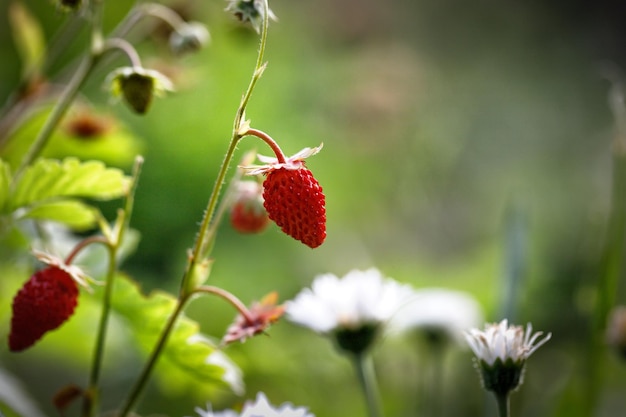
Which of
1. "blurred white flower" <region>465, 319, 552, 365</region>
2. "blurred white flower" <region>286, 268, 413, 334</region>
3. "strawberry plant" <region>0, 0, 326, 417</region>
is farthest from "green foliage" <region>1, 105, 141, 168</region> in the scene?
"blurred white flower" <region>465, 319, 552, 365</region>

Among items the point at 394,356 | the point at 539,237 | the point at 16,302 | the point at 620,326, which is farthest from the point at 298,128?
the point at 16,302

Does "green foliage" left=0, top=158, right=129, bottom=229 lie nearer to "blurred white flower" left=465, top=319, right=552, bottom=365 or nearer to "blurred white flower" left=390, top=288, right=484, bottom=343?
"blurred white flower" left=465, top=319, right=552, bottom=365

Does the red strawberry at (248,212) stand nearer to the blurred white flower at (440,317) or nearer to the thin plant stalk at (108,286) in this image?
the thin plant stalk at (108,286)

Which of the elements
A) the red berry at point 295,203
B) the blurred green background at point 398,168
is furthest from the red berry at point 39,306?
the blurred green background at point 398,168

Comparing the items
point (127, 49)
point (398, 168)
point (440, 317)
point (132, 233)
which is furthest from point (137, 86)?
point (398, 168)

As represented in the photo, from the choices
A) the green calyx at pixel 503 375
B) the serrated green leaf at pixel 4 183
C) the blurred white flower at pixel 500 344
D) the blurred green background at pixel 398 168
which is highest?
the blurred green background at pixel 398 168

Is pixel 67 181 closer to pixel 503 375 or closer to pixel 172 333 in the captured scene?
pixel 172 333
